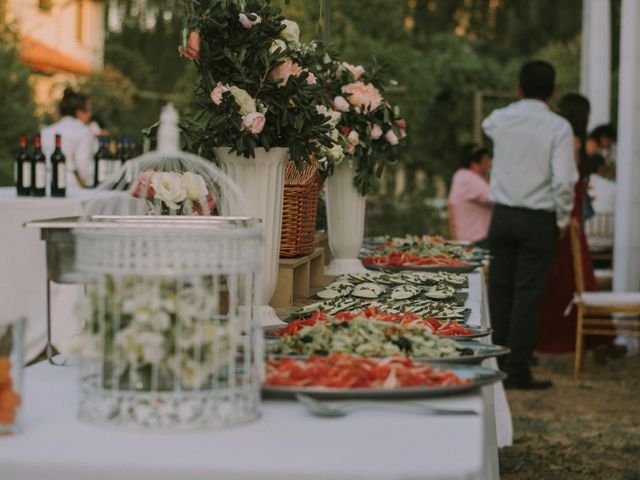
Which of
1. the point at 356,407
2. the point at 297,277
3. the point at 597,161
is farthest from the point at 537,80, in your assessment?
the point at 356,407

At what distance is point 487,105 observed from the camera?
39.8 feet

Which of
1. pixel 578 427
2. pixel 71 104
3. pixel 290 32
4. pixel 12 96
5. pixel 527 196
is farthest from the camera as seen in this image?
pixel 12 96

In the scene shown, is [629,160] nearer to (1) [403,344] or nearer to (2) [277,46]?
(2) [277,46]

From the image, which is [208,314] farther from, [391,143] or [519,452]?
[519,452]

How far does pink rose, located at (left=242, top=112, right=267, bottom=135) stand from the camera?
8.18 ft

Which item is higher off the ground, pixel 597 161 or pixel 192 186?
pixel 597 161

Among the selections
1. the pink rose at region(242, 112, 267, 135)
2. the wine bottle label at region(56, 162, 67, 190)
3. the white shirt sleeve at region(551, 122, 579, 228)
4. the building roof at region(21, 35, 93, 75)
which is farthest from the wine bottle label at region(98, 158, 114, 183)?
the building roof at region(21, 35, 93, 75)

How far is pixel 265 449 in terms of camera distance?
4.85 ft

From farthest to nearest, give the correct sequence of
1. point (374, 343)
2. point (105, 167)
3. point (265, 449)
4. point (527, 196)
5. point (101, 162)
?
1. point (101, 162)
2. point (105, 167)
3. point (527, 196)
4. point (374, 343)
5. point (265, 449)

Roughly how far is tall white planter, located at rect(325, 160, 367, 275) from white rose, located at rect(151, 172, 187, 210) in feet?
4.86

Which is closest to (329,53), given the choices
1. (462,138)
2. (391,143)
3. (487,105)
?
(391,143)

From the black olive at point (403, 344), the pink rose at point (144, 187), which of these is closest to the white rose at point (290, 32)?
the pink rose at point (144, 187)

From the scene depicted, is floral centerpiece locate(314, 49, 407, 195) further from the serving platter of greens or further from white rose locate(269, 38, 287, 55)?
the serving platter of greens

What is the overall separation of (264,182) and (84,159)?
505 centimetres
